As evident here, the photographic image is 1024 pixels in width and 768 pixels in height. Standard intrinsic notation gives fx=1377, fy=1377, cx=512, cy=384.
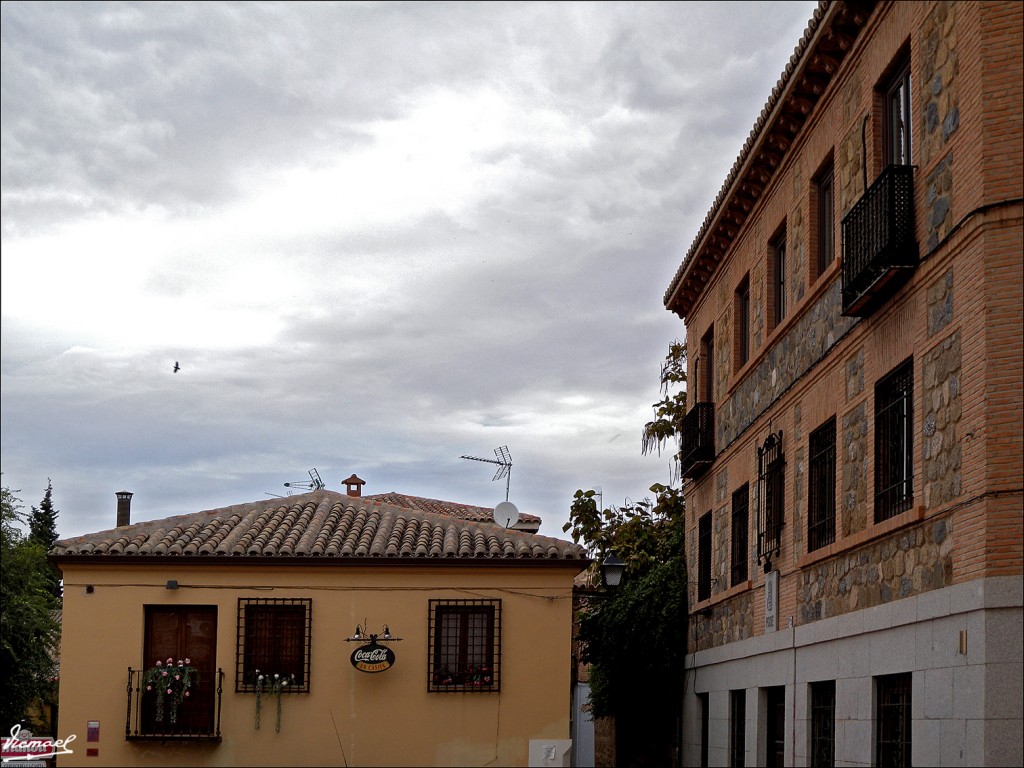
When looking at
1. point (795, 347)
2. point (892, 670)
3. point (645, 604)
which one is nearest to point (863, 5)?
point (795, 347)

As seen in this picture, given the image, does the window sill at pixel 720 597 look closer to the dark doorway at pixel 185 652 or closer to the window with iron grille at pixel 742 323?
the window with iron grille at pixel 742 323

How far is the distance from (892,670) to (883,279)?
11.0 feet

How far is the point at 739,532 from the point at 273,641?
696 centimetres

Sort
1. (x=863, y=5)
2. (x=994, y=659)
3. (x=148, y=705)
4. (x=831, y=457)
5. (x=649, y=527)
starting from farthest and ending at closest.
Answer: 1. (x=649, y=527)
2. (x=148, y=705)
3. (x=831, y=457)
4. (x=863, y=5)
5. (x=994, y=659)

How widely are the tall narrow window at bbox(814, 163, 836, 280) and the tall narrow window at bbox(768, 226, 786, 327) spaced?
166 cm

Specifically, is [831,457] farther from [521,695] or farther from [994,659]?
[521,695]

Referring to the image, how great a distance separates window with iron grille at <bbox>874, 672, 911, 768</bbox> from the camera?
1168 cm

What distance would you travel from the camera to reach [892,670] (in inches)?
463

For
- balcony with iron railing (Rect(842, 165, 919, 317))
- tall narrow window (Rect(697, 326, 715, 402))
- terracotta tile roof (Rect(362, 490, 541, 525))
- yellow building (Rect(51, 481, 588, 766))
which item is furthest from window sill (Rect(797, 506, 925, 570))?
terracotta tile roof (Rect(362, 490, 541, 525))

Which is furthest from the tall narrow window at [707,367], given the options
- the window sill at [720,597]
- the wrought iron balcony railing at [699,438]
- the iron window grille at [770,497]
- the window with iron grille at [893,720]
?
the window with iron grille at [893,720]

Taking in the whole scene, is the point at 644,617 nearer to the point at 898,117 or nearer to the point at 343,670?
the point at 343,670

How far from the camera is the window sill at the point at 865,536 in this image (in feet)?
37.2

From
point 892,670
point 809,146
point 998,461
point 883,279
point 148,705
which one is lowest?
point 148,705

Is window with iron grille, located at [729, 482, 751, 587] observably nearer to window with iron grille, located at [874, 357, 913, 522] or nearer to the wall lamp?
the wall lamp
